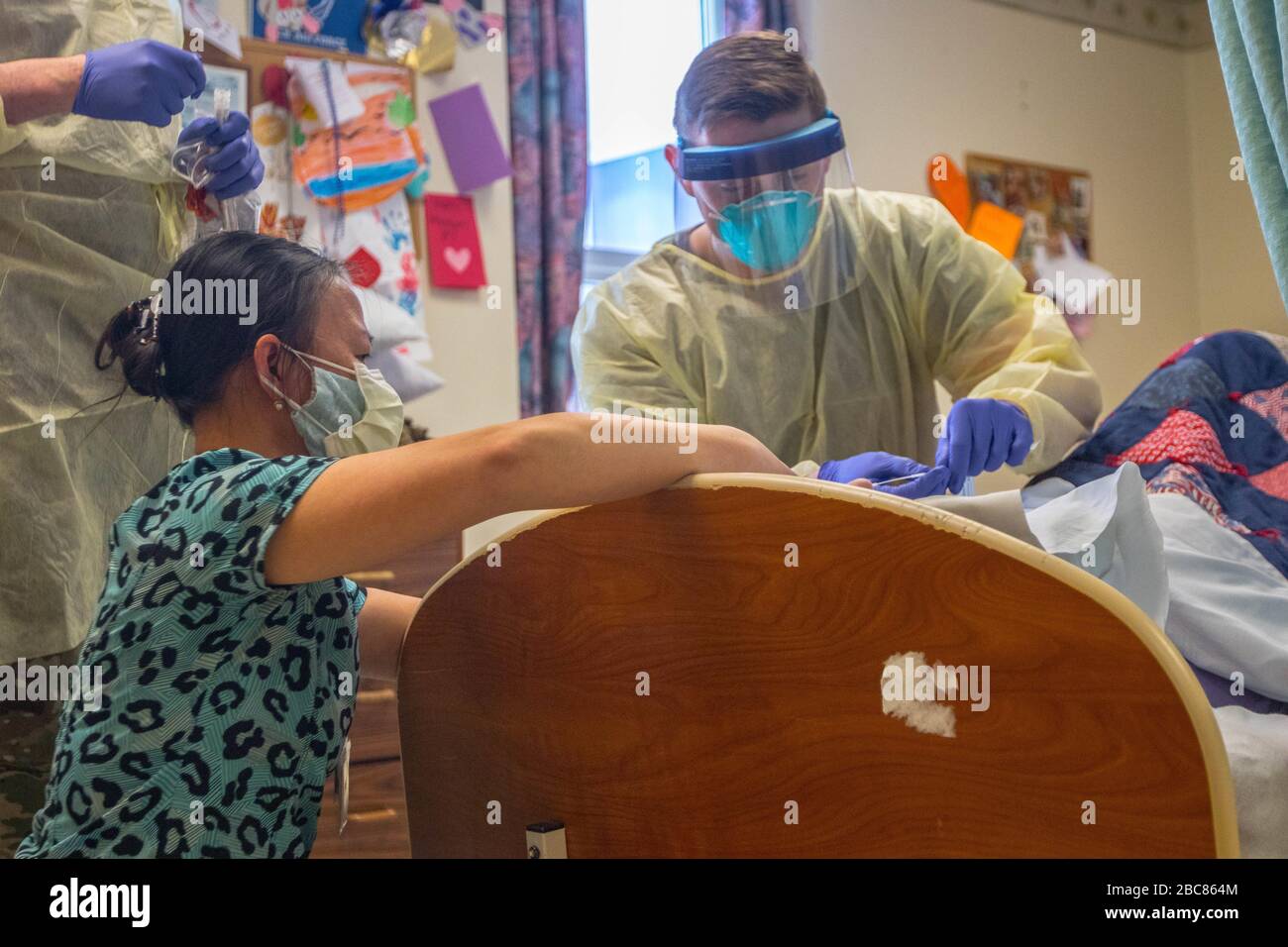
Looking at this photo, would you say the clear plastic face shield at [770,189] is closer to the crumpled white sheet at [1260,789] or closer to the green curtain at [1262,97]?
the green curtain at [1262,97]

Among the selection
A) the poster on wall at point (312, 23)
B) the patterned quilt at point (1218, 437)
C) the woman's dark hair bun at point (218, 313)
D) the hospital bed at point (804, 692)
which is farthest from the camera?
the poster on wall at point (312, 23)

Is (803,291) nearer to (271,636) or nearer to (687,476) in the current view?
(687,476)

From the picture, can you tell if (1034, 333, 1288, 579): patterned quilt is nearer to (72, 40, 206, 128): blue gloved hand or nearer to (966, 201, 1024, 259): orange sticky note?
(72, 40, 206, 128): blue gloved hand

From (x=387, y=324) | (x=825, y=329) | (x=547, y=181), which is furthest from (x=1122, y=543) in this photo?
(x=547, y=181)

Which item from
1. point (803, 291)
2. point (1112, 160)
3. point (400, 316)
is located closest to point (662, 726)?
point (803, 291)

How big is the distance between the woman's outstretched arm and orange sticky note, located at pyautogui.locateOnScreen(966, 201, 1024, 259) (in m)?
3.06

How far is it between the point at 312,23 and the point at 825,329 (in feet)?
5.26

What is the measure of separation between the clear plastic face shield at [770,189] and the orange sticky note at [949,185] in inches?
Answer: 87.8

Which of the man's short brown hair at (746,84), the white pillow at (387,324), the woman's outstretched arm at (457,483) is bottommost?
the white pillow at (387,324)

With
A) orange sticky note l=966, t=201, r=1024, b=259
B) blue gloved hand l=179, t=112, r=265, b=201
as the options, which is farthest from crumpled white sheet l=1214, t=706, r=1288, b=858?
orange sticky note l=966, t=201, r=1024, b=259

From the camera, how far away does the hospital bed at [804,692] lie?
666 millimetres

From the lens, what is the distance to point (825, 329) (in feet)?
5.23

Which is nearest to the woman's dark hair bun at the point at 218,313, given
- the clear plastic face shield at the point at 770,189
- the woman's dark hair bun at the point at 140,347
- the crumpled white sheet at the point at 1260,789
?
the woman's dark hair bun at the point at 140,347
